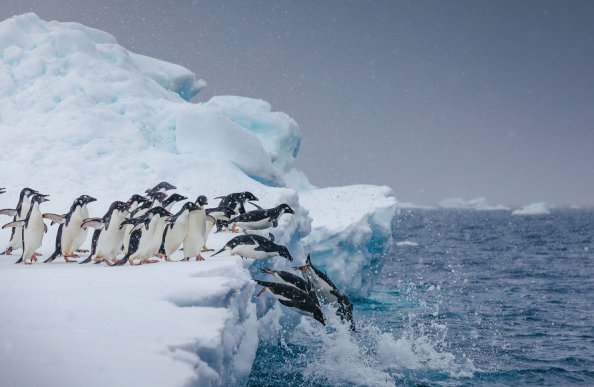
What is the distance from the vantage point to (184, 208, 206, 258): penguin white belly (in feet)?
27.0

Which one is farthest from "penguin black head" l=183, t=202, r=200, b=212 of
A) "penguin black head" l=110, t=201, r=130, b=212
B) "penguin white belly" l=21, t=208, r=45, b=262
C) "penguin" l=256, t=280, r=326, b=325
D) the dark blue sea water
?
the dark blue sea water

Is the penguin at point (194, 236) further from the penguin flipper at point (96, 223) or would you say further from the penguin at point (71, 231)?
the penguin at point (71, 231)

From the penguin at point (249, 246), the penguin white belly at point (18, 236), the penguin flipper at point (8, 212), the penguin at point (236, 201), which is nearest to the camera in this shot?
the penguin at point (249, 246)

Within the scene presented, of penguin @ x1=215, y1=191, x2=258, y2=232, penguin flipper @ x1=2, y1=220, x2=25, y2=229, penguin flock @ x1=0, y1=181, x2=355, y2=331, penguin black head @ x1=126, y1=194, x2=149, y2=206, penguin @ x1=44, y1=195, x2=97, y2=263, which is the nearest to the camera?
penguin flock @ x1=0, y1=181, x2=355, y2=331

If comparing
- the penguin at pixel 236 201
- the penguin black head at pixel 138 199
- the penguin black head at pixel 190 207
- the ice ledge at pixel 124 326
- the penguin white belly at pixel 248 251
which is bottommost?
the ice ledge at pixel 124 326

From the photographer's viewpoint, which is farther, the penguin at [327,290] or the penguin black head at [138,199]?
the penguin at [327,290]

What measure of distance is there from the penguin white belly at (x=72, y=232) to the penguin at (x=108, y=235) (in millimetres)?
609

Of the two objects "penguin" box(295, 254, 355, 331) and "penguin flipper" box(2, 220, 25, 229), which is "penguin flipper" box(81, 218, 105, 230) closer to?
"penguin flipper" box(2, 220, 25, 229)

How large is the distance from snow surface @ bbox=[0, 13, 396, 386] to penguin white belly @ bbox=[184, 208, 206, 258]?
64 cm

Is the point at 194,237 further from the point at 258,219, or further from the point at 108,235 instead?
the point at 258,219

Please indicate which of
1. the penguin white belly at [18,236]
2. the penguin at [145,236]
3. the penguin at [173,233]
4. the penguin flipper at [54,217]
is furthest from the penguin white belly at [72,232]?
the penguin at [173,233]

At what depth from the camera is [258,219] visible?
10047 millimetres

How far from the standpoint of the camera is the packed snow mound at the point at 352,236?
61.5ft

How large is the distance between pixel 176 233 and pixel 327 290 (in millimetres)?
3368
